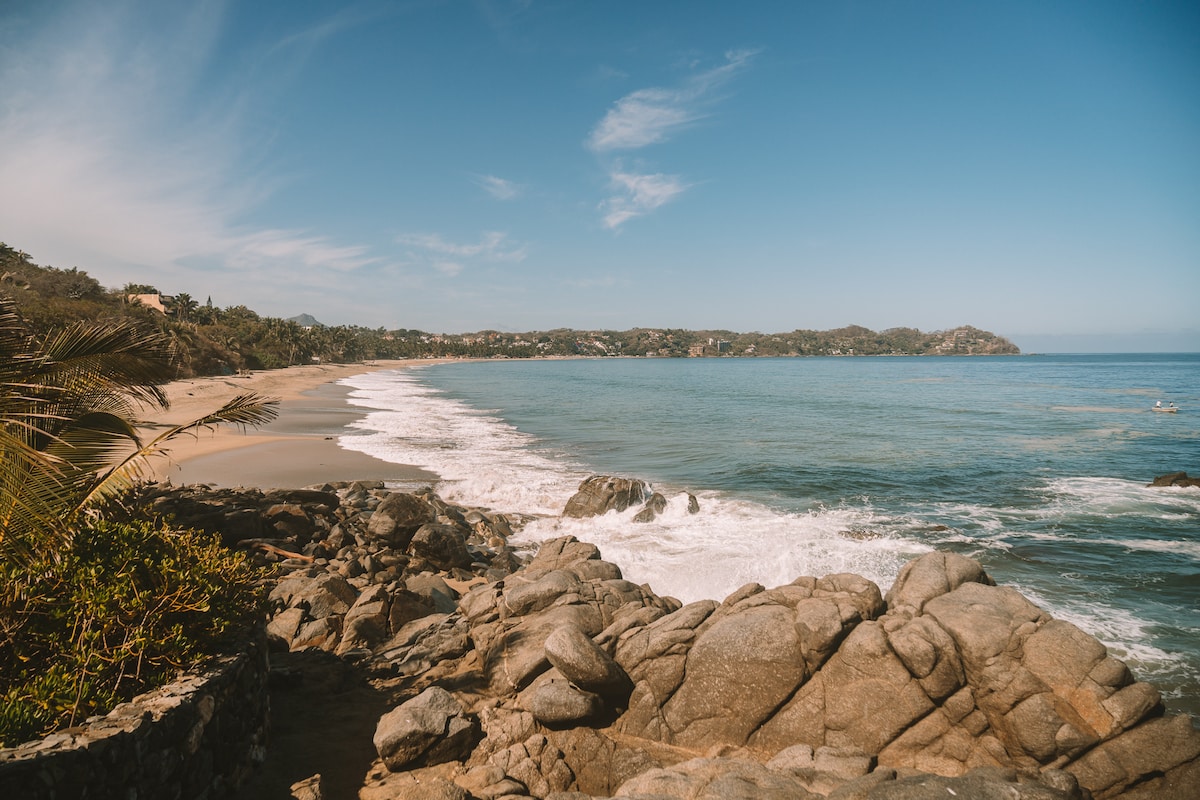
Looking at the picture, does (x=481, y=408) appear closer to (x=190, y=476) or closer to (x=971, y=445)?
(x=190, y=476)

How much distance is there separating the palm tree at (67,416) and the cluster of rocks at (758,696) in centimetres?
410

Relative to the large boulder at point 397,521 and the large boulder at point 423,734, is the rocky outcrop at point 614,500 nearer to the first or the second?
the large boulder at point 397,521

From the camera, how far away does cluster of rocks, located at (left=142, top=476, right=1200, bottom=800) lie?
6887 mm

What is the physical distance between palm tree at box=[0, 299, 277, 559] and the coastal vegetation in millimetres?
16

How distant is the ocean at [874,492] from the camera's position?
14609mm

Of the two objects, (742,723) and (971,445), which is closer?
(742,723)

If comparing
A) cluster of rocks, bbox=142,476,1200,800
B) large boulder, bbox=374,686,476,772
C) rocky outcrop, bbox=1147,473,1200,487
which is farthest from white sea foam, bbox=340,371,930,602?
rocky outcrop, bbox=1147,473,1200,487

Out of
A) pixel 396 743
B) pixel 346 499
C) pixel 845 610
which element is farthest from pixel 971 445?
pixel 396 743

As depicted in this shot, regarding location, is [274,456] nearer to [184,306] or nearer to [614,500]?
[614,500]

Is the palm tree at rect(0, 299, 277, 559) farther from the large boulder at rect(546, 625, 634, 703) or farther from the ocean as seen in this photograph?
the ocean

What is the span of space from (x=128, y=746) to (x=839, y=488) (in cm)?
2396

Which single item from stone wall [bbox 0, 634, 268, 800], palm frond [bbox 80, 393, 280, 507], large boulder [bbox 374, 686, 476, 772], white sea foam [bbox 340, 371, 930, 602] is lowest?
white sea foam [bbox 340, 371, 930, 602]

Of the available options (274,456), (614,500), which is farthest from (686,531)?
(274,456)

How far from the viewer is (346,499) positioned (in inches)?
785
